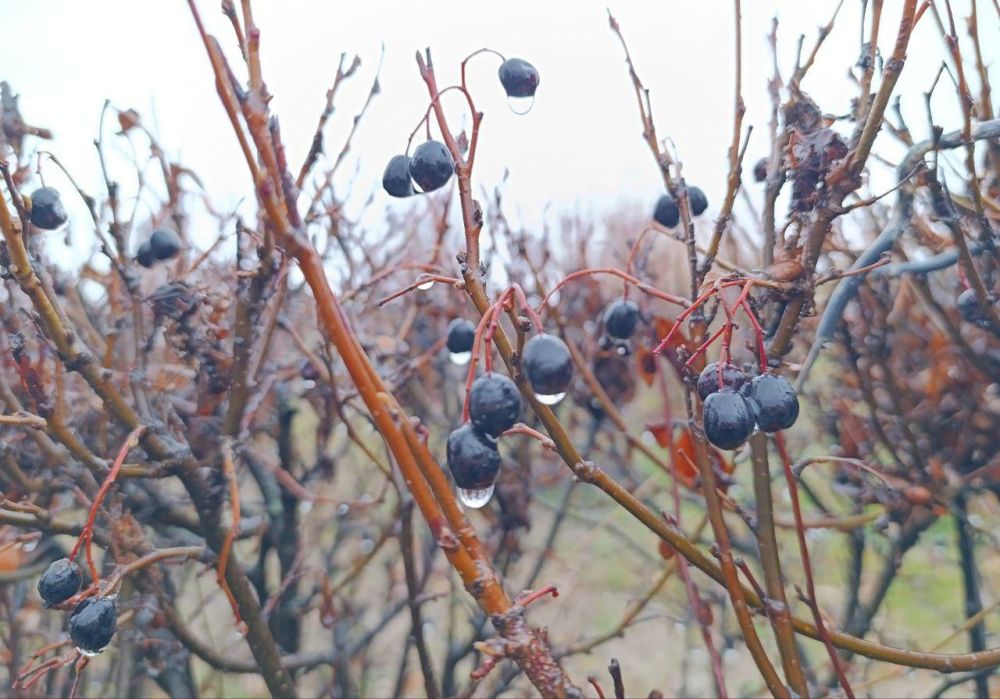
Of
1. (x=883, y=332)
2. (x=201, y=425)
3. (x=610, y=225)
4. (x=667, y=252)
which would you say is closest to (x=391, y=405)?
(x=201, y=425)

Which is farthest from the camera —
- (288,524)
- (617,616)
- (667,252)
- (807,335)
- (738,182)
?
(667,252)

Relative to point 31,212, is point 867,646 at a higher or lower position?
lower

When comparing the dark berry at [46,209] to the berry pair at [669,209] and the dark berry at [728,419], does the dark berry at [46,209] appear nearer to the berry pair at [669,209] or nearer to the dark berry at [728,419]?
the berry pair at [669,209]

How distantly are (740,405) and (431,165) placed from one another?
608 millimetres

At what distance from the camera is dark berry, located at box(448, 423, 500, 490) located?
973 millimetres

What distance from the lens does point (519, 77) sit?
58.2 inches

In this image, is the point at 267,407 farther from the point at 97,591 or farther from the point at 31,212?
the point at 97,591

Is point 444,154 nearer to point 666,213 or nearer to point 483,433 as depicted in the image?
point 483,433

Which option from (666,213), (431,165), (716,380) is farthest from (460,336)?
(716,380)

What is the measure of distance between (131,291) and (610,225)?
23.0 feet

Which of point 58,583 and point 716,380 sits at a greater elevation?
point 716,380

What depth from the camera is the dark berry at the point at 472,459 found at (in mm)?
973

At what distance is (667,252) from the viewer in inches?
361

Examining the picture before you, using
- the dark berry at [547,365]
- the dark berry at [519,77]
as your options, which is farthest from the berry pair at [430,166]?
the dark berry at [547,365]
